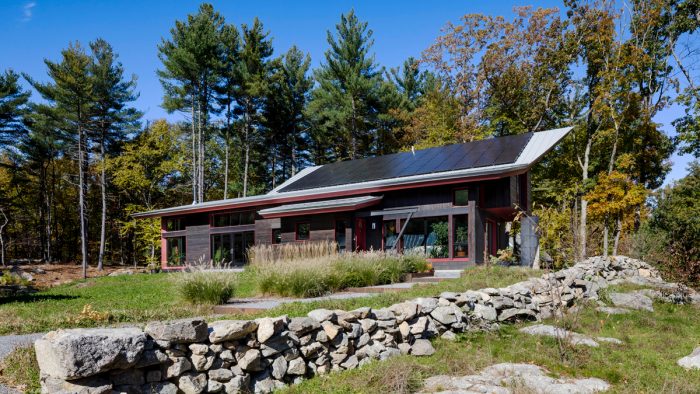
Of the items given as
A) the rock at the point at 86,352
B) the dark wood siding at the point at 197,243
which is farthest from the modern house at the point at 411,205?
the rock at the point at 86,352

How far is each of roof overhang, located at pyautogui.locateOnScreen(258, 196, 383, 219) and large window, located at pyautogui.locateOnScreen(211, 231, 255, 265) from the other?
2.81 m

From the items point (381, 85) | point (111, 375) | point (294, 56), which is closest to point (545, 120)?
point (381, 85)

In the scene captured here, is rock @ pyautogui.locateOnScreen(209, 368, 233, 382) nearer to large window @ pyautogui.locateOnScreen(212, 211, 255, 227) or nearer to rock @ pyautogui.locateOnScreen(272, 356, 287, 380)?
rock @ pyautogui.locateOnScreen(272, 356, 287, 380)

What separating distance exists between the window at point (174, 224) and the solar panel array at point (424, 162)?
5.83 meters

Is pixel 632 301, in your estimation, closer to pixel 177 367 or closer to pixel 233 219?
pixel 177 367

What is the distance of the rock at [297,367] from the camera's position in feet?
17.4

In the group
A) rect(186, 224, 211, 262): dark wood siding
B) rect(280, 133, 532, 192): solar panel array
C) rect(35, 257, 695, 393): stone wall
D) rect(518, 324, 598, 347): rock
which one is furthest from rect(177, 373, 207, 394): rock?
rect(186, 224, 211, 262): dark wood siding

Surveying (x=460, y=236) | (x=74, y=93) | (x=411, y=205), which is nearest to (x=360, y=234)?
(x=411, y=205)

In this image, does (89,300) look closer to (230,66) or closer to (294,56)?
(230,66)

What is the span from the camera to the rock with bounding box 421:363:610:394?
4828mm

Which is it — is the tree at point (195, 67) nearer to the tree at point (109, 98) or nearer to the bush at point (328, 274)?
the tree at point (109, 98)

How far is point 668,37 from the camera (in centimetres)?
2241

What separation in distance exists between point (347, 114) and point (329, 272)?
21.6m

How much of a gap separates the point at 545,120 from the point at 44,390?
26.4 meters
